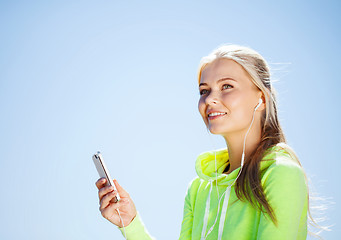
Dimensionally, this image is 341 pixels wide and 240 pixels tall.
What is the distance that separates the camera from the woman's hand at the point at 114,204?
7.93 feet

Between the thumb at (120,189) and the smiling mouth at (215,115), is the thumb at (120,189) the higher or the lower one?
the lower one

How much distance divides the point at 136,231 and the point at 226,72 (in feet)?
4.33

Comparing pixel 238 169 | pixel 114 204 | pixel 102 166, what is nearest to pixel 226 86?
pixel 238 169

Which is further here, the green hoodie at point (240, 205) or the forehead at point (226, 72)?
the forehead at point (226, 72)

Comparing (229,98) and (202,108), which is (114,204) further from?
(229,98)

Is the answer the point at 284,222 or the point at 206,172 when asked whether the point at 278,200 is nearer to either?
the point at 284,222

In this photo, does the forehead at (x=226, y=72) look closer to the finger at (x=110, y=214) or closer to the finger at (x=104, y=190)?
the finger at (x=104, y=190)

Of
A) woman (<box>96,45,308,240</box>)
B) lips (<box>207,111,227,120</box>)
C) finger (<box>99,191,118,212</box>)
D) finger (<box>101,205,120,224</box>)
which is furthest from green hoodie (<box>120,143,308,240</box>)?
lips (<box>207,111,227,120</box>)

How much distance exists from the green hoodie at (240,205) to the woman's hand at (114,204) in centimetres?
7

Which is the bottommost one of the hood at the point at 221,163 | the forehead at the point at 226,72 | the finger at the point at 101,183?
the hood at the point at 221,163

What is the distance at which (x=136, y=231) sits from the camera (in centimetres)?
254

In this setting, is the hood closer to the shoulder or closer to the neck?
the shoulder

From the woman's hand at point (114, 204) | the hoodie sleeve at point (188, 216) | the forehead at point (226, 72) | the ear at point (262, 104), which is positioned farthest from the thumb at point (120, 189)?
the ear at point (262, 104)

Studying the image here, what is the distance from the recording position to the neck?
2.42 meters
